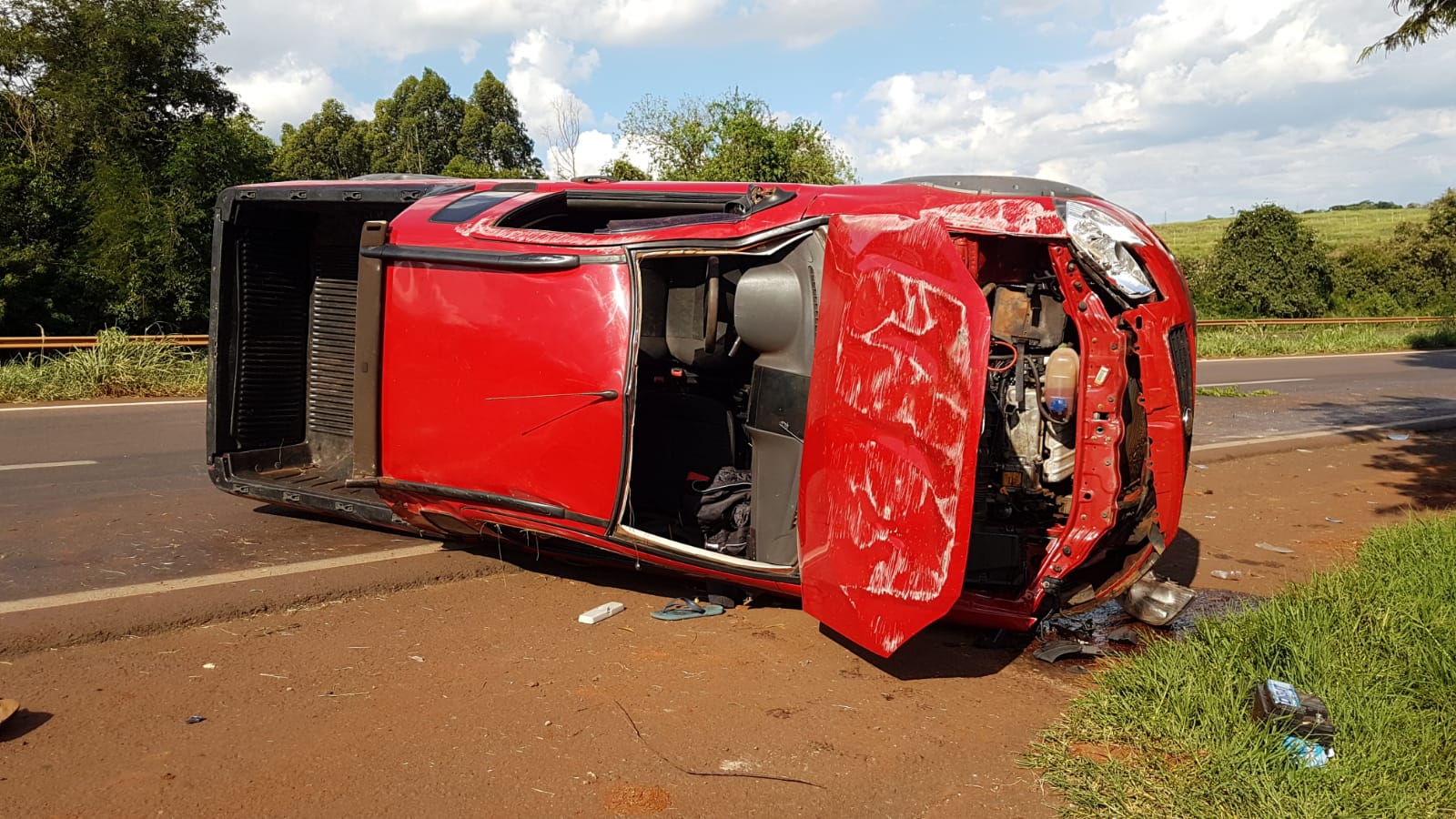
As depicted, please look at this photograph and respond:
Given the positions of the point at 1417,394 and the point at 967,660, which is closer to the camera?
the point at 967,660

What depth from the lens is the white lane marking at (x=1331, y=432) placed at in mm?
10000

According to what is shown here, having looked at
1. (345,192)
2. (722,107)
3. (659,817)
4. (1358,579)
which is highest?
(722,107)

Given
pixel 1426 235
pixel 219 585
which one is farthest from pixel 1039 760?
pixel 1426 235

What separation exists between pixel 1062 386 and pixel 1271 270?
103 ft

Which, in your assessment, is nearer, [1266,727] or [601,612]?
[1266,727]

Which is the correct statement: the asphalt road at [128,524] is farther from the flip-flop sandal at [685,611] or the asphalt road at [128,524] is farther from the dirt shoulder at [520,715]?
the flip-flop sandal at [685,611]

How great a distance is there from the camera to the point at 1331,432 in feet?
35.7

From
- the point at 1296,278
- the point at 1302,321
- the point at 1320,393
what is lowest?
the point at 1320,393

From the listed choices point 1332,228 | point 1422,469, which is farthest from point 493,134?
point 1332,228

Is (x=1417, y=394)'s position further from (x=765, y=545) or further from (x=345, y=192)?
(x=345, y=192)

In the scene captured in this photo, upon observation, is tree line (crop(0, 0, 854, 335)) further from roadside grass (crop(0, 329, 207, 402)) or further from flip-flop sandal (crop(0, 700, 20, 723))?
flip-flop sandal (crop(0, 700, 20, 723))

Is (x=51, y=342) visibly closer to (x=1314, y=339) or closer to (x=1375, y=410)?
(x=1375, y=410)

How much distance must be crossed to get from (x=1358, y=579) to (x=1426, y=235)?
1540 inches

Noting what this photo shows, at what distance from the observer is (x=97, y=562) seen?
5.44 m
